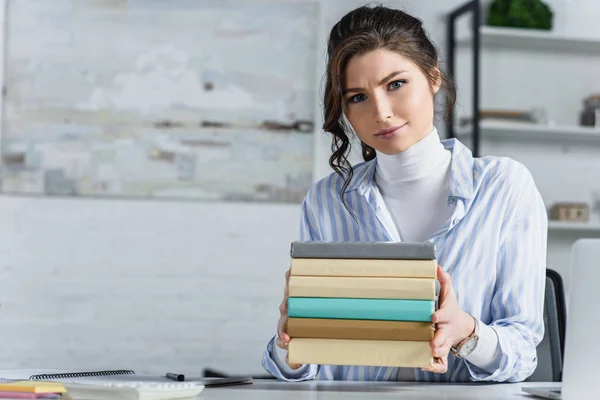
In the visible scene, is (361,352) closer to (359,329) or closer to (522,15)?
Answer: (359,329)

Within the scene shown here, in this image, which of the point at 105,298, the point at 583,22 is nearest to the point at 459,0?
the point at 583,22

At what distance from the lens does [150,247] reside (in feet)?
11.5

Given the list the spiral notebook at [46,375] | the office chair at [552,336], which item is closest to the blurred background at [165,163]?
the office chair at [552,336]

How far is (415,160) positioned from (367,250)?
43cm

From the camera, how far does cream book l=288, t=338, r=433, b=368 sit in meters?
1.08

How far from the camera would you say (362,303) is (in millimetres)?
1093

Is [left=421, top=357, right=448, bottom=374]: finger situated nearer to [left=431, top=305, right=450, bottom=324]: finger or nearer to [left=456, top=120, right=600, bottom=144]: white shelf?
[left=431, top=305, right=450, bottom=324]: finger

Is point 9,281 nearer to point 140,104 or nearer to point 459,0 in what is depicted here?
point 140,104

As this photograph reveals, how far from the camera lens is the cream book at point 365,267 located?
1.08 meters

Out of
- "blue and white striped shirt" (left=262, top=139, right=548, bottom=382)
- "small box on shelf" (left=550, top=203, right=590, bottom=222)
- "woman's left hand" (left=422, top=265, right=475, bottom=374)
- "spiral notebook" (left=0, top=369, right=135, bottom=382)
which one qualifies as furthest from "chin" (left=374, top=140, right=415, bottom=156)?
"small box on shelf" (left=550, top=203, right=590, bottom=222)

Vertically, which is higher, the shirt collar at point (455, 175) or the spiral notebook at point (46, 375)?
the shirt collar at point (455, 175)

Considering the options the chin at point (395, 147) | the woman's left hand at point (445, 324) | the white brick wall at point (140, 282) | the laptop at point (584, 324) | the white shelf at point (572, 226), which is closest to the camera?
the laptop at point (584, 324)

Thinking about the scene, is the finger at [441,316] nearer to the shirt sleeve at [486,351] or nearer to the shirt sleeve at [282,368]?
the shirt sleeve at [486,351]

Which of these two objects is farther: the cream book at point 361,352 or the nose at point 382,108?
the nose at point 382,108
